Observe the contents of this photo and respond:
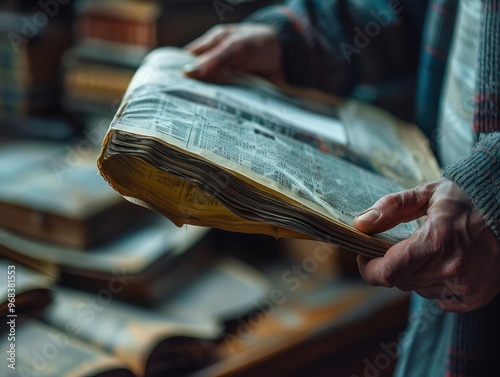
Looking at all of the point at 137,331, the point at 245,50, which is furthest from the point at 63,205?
the point at 245,50

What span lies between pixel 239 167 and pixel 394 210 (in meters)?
0.13

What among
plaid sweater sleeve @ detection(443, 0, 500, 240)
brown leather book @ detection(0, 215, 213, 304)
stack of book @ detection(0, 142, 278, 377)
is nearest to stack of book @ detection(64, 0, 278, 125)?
stack of book @ detection(0, 142, 278, 377)

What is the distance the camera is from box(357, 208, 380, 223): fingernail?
53cm

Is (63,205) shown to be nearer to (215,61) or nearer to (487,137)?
(215,61)

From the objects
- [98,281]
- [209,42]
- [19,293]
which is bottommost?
[98,281]

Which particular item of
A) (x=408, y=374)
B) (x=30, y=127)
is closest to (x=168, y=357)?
(x=408, y=374)

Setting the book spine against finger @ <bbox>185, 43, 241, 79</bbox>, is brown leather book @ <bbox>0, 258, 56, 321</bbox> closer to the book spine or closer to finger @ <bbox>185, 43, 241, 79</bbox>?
finger @ <bbox>185, 43, 241, 79</bbox>

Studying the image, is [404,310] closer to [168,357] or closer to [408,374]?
[408,374]

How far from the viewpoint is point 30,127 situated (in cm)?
129

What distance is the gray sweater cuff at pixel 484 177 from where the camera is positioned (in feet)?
1.77

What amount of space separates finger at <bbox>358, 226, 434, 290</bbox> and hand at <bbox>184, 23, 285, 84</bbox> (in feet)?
1.15

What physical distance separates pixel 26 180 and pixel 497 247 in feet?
2.38

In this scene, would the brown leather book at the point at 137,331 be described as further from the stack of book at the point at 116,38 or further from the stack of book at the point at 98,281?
the stack of book at the point at 116,38

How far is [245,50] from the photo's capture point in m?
0.84
